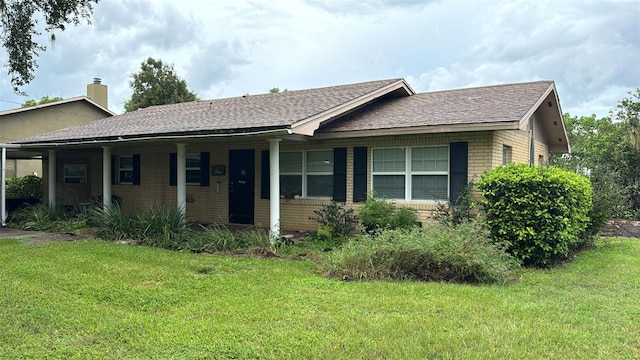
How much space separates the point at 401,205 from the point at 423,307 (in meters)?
5.40

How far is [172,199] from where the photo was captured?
579 inches

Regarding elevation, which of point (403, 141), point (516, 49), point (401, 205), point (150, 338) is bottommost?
point (150, 338)

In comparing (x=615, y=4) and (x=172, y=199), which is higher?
(x=615, y=4)

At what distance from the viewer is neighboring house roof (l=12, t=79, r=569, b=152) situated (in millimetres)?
9453

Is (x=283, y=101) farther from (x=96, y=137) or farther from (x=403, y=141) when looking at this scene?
(x=96, y=137)

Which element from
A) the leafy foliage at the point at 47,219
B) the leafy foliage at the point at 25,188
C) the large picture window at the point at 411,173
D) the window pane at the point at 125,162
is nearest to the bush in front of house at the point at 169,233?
the leafy foliage at the point at 47,219

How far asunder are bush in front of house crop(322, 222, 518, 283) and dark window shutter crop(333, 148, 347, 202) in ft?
13.7

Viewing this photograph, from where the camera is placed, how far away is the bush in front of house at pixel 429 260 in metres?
6.59

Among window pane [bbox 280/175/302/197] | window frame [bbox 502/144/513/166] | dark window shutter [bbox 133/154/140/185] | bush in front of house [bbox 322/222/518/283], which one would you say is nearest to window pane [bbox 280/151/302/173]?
window pane [bbox 280/175/302/197]

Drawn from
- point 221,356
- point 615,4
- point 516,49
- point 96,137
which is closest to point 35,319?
point 221,356

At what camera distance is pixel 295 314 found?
502 centimetres

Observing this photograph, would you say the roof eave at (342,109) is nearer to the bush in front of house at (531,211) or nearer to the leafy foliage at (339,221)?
the leafy foliage at (339,221)

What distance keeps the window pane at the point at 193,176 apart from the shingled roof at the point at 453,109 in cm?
512

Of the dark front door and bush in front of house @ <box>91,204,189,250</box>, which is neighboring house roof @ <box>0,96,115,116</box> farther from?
the dark front door
